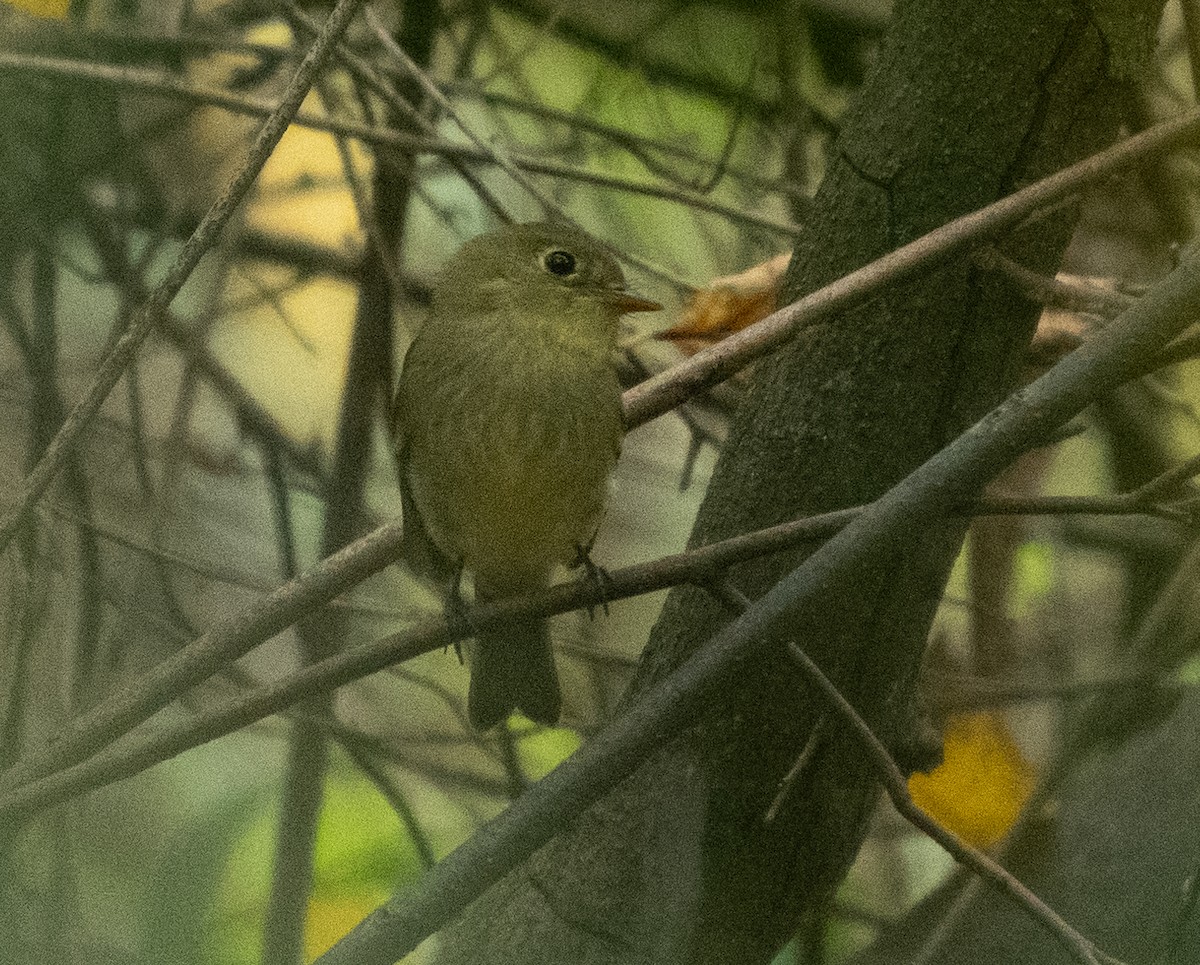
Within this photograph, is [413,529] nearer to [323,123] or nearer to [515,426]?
[515,426]

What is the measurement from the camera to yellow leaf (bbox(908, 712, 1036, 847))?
8.50ft

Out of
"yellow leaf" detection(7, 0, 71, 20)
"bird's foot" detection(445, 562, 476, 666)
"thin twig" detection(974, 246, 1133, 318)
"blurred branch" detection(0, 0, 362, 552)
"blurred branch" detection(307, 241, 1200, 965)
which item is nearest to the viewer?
"blurred branch" detection(307, 241, 1200, 965)

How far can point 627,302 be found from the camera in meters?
2.20

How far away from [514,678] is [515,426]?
15.4 inches

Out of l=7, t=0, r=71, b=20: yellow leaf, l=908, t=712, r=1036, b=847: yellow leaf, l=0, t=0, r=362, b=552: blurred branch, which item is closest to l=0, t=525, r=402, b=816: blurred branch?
l=0, t=0, r=362, b=552: blurred branch

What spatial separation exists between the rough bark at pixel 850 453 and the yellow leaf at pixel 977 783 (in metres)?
0.60

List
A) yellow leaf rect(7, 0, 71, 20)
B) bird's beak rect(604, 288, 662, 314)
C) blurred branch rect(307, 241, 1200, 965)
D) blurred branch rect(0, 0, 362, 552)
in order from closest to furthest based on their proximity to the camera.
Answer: blurred branch rect(307, 241, 1200, 965) → blurred branch rect(0, 0, 362, 552) → bird's beak rect(604, 288, 662, 314) → yellow leaf rect(7, 0, 71, 20)

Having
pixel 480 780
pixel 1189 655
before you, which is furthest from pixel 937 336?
pixel 480 780

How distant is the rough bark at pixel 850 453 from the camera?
1816mm

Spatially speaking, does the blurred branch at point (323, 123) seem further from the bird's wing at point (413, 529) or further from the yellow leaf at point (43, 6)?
the bird's wing at point (413, 529)

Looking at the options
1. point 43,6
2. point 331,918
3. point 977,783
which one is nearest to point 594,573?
point 331,918

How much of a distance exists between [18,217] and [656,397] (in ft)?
4.38

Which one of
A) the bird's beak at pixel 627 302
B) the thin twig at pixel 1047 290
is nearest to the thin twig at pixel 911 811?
the thin twig at pixel 1047 290

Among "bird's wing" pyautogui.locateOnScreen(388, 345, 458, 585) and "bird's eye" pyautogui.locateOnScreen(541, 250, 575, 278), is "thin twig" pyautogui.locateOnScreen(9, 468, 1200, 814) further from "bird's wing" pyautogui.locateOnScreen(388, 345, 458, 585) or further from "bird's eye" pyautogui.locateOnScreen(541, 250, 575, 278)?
"bird's eye" pyautogui.locateOnScreen(541, 250, 575, 278)
